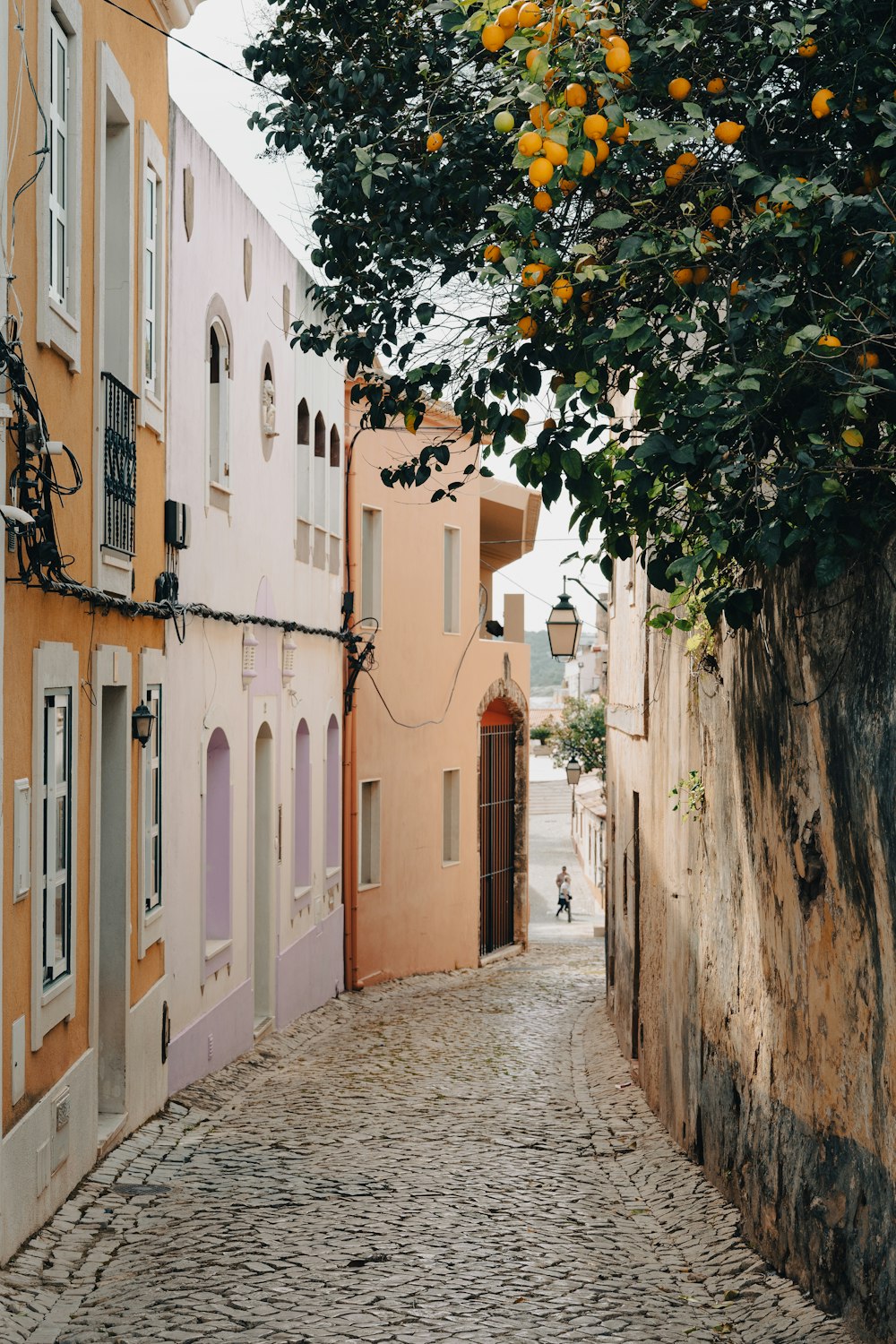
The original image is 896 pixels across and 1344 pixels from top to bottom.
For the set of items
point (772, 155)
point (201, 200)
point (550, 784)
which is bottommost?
point (550, 784)

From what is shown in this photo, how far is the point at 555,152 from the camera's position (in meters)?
4.73

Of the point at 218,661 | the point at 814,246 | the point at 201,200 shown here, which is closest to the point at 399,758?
the point at 218,661

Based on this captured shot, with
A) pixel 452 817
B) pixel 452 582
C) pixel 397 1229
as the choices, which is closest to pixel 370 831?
pixel 452 817

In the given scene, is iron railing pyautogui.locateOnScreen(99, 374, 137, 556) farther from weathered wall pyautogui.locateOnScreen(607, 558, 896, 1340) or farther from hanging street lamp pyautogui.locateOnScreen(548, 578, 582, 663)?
hanging street lamp pyautogui.locateOnScreen(548, 578, 582, 663)

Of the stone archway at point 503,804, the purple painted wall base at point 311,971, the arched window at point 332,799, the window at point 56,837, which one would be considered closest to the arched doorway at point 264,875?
the purple painted wall base at point 311,971

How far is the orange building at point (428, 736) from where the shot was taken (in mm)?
18781

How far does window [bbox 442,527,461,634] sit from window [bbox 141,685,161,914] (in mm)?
12045

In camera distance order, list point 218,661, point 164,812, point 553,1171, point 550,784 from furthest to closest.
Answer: point 550,784
point 218,661
point 164,812
point 553,1171

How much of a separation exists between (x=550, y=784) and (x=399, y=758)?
5674 centimetres

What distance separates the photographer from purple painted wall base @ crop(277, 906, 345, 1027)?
14.6 m

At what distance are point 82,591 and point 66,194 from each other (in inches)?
80.5

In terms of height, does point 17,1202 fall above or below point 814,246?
below

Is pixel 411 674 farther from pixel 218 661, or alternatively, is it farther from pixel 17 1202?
pixel 17 1202

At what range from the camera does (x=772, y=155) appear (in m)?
5.58
